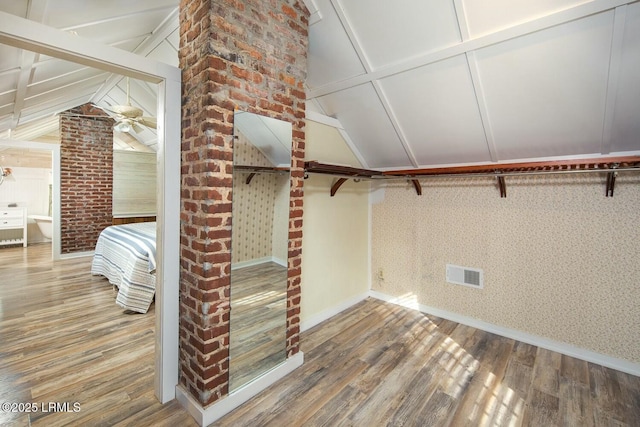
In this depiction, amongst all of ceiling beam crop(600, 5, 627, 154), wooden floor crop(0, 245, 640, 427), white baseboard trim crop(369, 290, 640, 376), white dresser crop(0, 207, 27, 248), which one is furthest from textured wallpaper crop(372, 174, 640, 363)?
white dresser crop(0, 207, 27, 248)

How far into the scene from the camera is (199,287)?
1.80 m

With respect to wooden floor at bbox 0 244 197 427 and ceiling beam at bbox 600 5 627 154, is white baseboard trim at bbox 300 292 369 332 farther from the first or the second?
ceiling beam at bbox 600 5 627 154

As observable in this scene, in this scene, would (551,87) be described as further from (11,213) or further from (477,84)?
(11,213)

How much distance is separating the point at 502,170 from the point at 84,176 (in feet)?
22.2

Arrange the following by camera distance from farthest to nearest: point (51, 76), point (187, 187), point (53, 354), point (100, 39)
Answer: point (51, 76) < point (100, 39) < point (53, 354) < point (187, 187)

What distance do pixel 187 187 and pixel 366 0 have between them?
1.70 m

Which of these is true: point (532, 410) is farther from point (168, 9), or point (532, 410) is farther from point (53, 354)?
point (168, 9)

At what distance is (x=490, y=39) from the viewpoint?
1.93m

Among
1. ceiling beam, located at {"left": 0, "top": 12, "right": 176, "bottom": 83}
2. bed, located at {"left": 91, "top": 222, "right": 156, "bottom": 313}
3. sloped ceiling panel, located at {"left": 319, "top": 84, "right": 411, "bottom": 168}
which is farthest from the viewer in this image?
Result: bed, located at {"left": 91, "top": 222, "right": 156, "bottom": 313}

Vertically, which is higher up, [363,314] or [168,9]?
[168,9]

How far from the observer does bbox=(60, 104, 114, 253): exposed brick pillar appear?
546 cm

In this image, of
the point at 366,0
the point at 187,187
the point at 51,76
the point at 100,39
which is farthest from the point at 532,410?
the point at 51,76

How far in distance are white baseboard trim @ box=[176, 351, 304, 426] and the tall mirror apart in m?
0.04

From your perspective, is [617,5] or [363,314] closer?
[617,5]
